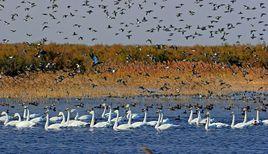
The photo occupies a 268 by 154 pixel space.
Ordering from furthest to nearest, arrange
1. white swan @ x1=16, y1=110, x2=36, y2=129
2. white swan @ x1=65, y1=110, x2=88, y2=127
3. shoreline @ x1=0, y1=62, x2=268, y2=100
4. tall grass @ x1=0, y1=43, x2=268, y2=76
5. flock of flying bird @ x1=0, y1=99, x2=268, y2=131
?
tall grass @ x1=0, y1=43, x2=268, y2=76 < shoreline @ x1=0, y1=62, x2=268, y2=100 < white swan @ x1=65, y1=110, x2=88, y2=127 < white swan @ x1=16, y1=110, x2=36, y2=129 < flock of flying bird @ x1=0, y1=99, x2=268, y2=131

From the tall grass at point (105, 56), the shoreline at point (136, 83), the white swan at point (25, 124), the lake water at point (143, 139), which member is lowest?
the lake water at point (143, 139)

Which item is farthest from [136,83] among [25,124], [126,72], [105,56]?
[25,124]

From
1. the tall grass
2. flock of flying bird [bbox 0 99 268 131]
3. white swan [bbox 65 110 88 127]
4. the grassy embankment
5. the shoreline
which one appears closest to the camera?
flock of flying bird [bbox 0 99 268 131]

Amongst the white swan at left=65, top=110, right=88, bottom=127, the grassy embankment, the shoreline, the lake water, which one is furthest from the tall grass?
the lake water

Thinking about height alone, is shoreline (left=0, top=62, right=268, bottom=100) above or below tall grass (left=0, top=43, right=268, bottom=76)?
below

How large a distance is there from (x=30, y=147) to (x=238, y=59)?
141 feet

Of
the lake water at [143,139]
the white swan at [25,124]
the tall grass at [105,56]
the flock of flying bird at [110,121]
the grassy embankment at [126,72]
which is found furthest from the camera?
the tall grass at [105,56]

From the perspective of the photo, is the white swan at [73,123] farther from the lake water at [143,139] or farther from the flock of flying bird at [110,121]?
the lake water at [143,139]

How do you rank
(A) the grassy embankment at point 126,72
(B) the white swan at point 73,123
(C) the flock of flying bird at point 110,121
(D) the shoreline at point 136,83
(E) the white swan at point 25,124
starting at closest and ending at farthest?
1. (C) the flock of flying bird at point 110,121
2. (E) the white swan at point 25,124
3. (B) the white swan at point 73,123
4. (D) the shoreline at point 136,83
5. (A) the grassy embankment at point 126,72

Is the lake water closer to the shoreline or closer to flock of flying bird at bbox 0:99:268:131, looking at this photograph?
flock of flying bird at bbox 0:99:268:131

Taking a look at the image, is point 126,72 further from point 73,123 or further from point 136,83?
point 73,123

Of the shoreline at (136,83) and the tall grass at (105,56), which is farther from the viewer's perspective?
the tall grass at (105,56)

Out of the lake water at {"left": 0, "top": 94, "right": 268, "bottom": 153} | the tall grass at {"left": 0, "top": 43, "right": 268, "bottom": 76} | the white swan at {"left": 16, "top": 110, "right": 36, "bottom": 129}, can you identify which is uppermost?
the tall grass at {"left": 0, "top": 43, "right": 268, "bottom": 76}

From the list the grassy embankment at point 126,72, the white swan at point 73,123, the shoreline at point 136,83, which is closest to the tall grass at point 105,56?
the grassy embankment at point 126,72
